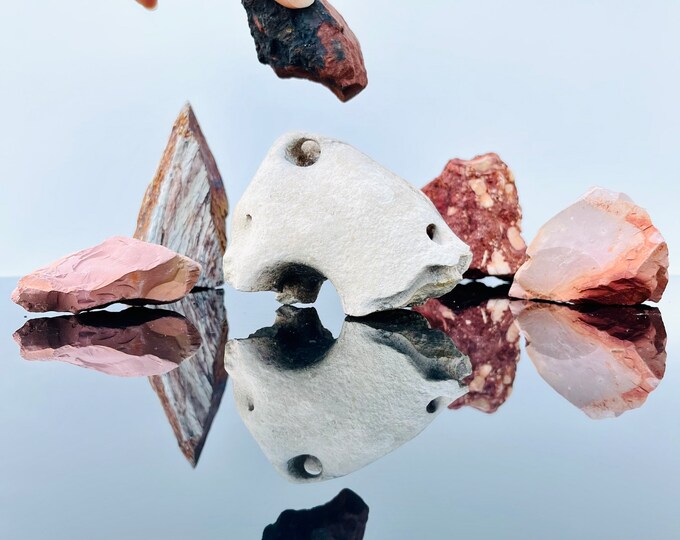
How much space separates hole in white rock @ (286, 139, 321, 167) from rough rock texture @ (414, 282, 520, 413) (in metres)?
0.76

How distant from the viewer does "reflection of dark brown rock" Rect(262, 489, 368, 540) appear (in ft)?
2.59

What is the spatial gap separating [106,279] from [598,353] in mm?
1896

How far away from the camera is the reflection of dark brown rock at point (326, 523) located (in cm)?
79

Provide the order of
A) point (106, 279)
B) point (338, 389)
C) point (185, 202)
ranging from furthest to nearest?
point (185, 202)
point (106, 279)
point (338, 389)

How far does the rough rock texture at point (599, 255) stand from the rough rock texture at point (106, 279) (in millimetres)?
1615

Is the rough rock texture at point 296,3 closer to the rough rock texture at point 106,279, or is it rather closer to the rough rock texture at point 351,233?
the rough rock texture at point 351,233

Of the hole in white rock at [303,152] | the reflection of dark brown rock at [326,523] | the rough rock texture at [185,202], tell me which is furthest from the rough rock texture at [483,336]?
the rough rock texture at [185,202]

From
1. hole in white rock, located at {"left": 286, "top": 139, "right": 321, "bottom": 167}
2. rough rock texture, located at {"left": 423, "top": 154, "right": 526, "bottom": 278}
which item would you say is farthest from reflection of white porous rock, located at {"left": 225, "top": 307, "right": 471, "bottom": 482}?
rough rock texture, located at {"left": 423, "top": 154, "right": 526, "bottom": 278}

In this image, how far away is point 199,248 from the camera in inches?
133

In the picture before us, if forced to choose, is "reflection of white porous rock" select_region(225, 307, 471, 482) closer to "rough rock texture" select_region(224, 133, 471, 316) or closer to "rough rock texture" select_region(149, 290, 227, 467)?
"rough rock texture" select_region(149, 290, 227, 467)

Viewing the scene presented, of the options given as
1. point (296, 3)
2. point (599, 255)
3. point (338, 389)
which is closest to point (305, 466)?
point (338, 389)

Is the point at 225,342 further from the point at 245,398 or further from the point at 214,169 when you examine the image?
the point at 214,169

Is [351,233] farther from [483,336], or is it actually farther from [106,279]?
[106,279]

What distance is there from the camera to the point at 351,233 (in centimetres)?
225
